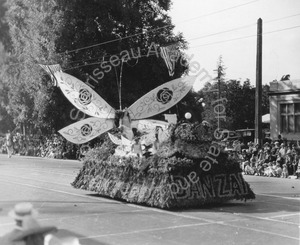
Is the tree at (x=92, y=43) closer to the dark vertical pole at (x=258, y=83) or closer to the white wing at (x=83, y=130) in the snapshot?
the dark vertical pole at (x=258, y=83)

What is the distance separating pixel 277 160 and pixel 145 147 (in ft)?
35.0

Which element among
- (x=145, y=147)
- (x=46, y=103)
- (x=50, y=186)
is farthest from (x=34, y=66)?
(x=145, y=147)

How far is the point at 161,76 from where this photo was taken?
3481cm

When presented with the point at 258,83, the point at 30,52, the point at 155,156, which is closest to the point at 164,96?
the point at 155,156

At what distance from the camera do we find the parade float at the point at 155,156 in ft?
37.0

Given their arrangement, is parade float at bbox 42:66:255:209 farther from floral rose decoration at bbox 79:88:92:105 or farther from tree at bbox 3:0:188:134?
tree at bbox 3:0:188:134

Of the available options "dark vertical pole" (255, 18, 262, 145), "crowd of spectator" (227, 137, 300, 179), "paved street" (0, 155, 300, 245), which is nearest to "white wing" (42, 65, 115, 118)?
"paved street" (0, 155, 300, 245)

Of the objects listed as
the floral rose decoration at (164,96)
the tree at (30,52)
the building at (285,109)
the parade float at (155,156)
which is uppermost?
the tree at (30,52)

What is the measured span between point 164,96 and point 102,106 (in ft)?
5.62

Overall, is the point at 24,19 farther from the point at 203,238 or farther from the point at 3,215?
the point at 203,238

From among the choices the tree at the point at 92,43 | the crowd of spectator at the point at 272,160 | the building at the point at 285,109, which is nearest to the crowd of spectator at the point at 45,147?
the tree at the point at 92,43

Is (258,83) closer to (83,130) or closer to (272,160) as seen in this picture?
(272,160)

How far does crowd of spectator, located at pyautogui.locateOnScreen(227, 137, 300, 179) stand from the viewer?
20719mm

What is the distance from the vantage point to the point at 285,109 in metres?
31.2
